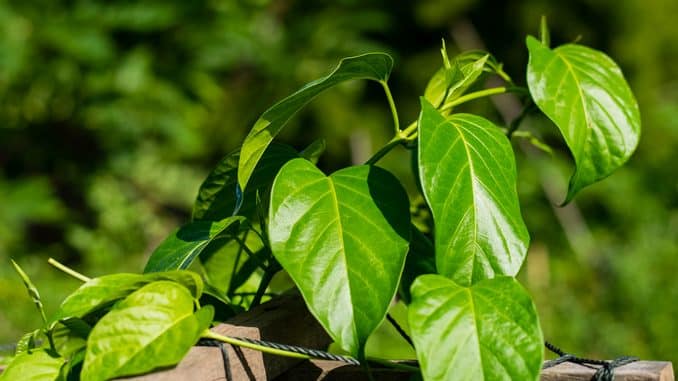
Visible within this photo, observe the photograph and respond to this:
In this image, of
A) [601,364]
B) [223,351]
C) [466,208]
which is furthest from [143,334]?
[601,364]

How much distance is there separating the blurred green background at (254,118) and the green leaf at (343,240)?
6.74 feet

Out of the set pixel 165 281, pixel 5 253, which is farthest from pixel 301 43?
pixel 165 281

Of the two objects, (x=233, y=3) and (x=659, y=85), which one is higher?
(x=233, y=3)

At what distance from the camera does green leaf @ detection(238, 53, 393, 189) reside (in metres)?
0.96

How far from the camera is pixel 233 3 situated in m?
4.17

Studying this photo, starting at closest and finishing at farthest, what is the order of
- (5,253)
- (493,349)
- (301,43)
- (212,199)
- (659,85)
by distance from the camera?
(493,349)
(212,199)
(5,253)
(301,43)
(659,85)

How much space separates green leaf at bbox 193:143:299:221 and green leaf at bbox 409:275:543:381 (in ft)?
1.01

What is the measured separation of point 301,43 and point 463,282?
359 cm

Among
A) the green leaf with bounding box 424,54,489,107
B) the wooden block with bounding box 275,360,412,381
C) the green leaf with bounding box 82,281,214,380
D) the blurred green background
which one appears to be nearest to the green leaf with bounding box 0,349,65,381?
the green leaf with bounding box 82,281,214,380

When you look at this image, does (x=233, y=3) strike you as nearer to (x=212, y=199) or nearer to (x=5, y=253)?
(x=5, y=253)

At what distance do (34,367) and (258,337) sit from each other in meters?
0.22

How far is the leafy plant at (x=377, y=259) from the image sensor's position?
0.85 meters

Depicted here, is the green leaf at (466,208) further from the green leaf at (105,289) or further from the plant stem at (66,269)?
the plant stem at (66,269)

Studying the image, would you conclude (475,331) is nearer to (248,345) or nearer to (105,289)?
(248,345)
